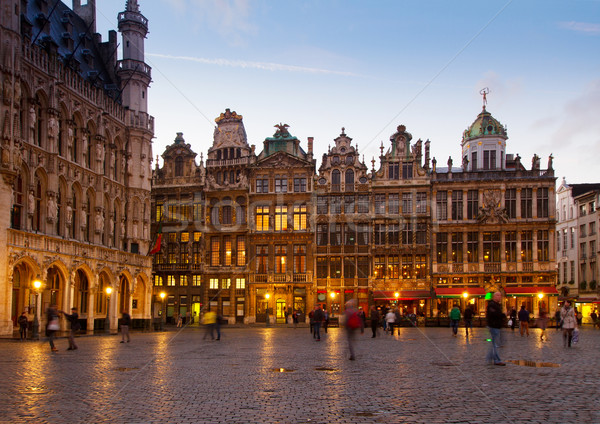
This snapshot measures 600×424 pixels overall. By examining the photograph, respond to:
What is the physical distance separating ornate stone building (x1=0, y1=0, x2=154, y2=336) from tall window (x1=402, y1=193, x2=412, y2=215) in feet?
80.1

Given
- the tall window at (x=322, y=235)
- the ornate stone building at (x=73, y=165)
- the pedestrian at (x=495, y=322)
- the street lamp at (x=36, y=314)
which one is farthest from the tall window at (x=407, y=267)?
the pedestrian at (x=495, y=322)

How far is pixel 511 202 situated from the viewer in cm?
6353

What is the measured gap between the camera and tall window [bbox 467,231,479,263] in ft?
209

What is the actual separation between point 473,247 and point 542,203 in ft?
25.1

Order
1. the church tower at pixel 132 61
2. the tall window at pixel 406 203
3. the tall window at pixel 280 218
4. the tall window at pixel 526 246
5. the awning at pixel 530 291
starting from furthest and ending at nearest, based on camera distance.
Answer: the tall window at pixel 280 218 < the tall window at pixel 406 203 < the tall window at pixel 526 246 < the awning at pixel 530 291 < the church tower at pixel 132 61

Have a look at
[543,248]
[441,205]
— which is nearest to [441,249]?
[441,205]

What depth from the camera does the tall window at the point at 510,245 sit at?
207 ft

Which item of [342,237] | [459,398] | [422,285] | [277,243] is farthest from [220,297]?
[459,398]

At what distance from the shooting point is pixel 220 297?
65.3 meters

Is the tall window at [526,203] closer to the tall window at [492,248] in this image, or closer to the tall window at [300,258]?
the tall window at [492,248]

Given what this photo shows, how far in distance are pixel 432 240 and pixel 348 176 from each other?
10102 mm

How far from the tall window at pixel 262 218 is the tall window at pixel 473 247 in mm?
19454

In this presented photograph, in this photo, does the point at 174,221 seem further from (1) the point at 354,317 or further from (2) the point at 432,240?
(1) the point at 354,317

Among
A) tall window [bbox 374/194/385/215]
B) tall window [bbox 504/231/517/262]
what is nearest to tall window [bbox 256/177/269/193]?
tall window [bbox 374/194/385/215]
